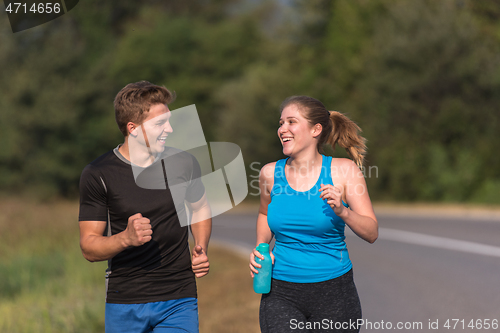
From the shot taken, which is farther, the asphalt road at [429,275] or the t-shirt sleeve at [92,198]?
the asphalt road at [429,275]

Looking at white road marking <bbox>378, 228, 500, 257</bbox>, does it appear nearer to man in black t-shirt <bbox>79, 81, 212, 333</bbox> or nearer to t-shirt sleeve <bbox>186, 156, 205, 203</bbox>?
t-shirt sleeve <bbox>186, 156, 205, 203</bbox>

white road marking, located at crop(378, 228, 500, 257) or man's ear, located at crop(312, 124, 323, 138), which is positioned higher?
man's ear, located at crop(312, 124, 323, 138)

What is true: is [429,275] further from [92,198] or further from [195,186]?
[92,198]

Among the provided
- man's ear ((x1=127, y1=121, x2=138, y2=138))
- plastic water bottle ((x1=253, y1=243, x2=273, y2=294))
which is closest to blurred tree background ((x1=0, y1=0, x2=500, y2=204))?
plastic water bottle ((x1=253, y1=243, x2=273, y2=294))

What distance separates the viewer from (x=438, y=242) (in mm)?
13625

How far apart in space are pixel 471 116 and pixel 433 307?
77.9 feet

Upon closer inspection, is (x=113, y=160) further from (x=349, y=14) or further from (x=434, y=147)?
(x=349, y=14)

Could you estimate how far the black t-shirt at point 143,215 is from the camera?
3.55m

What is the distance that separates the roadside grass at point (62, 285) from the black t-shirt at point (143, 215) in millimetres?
3491

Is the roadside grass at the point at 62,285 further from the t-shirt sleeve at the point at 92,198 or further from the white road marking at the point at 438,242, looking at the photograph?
the white road marking at the point at 438,242

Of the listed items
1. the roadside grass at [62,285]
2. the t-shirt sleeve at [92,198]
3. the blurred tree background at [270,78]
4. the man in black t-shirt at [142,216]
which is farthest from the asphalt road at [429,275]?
the blurred tree background at [270,78]

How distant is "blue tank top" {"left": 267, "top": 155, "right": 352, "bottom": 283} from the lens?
3641 millimetres

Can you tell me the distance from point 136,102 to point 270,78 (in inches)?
1414

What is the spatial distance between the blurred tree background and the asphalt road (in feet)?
37.0
